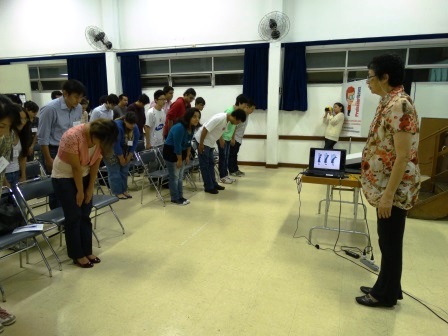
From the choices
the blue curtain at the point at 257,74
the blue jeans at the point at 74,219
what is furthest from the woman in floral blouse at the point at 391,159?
the blue curtain at the point at 257,74

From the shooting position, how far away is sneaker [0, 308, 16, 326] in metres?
1.97

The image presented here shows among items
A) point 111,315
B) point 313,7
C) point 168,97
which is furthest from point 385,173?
point 313,7

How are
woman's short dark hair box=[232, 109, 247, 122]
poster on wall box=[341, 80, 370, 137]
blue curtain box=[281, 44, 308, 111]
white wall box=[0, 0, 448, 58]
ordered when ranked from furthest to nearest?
1. blue curtain box=[281, 44, 308, 111]
2. white wall box=[0, 0, 448, 58]
3. poster on wall box=[341, 80, 370, 137]
4. woman's short dark hair box=[232, 109, 247, 122]

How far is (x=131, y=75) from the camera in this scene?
23.9 feet

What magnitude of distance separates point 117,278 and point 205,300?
0.77m

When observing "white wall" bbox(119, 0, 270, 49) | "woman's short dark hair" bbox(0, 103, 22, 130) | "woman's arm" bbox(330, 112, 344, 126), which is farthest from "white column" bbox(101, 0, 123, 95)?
"woman's short dark hair" bbox(0, 103, 22, 130)

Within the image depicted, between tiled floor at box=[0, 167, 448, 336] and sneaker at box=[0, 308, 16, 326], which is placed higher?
sneaker at box=[0, 308, 16, 326]

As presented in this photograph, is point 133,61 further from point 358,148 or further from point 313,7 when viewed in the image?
point 358,148

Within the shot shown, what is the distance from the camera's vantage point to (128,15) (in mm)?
7184

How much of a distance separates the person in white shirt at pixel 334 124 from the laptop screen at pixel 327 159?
303cm

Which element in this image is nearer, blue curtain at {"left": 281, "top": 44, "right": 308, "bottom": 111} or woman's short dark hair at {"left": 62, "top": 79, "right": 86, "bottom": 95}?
woman's short dark hair at {"left": 62, "top": 79, "right": 86, "bottom": 95}

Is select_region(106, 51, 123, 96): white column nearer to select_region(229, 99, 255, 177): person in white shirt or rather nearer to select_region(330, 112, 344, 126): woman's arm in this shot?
select_region(229, 99, 255, 177): person in white shirt

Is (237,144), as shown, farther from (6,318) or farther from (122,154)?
(6,318)

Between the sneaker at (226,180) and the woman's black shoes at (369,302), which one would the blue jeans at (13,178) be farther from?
the sneaker at (226,180)
